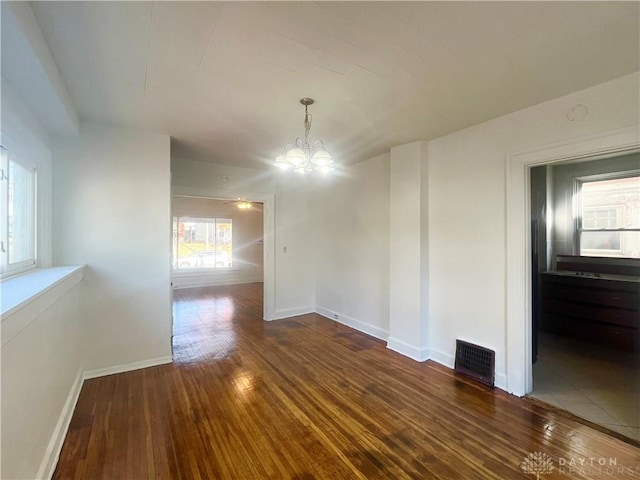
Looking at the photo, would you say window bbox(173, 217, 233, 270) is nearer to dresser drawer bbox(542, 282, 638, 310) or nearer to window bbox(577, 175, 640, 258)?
dresser drawer bbox(542, 282, 638, 310)

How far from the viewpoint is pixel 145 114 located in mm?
2771

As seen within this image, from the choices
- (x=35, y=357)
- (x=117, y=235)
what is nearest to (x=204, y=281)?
(x=117, y=235)

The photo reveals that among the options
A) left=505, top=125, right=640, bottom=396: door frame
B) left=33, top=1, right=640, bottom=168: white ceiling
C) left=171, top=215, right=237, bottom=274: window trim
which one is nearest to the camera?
left=33, top=1, right=640, bottom=168: white ceiling

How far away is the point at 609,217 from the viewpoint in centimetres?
409

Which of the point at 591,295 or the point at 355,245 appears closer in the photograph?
the point at 591,295

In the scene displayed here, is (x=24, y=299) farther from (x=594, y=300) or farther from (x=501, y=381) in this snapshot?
(x=594, y=300)

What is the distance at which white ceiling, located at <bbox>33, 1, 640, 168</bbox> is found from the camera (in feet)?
4.96

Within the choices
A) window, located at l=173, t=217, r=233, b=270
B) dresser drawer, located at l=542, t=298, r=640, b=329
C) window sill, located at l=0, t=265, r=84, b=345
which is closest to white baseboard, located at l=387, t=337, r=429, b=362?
dresser drawer, located at l=542, t=298, r=640, b=329

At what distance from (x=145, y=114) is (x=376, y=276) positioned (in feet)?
11.3

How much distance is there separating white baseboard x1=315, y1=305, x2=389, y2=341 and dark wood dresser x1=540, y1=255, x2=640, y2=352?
2552 mm

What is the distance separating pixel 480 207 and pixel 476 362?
160 cm

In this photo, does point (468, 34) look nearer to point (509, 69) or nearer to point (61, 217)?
point (509, 69)

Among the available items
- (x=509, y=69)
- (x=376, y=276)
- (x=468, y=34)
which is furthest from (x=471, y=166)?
(x=376, y=276)

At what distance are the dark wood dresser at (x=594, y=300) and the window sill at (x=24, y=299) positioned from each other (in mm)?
5591
